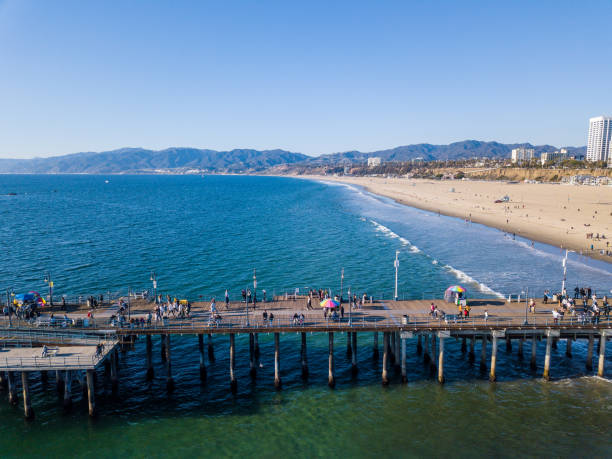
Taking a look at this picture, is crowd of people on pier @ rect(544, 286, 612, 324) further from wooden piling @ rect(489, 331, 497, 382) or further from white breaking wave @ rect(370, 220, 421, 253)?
white breaking wave @ rect(370, 220, 421, 253)

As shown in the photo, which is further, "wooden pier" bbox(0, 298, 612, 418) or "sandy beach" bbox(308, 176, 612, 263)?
"sandy beach" bbox(308, 176, 612, 263)

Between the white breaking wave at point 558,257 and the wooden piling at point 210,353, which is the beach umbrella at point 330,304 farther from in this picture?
the white breaking wave at point 558,257

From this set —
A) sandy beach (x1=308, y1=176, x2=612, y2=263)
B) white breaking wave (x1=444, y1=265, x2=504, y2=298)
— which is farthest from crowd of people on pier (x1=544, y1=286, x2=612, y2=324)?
sandy beach (x1=308, y1=176, x2=612, y2=263)

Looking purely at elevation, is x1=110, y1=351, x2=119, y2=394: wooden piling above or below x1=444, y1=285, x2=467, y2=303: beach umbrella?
below

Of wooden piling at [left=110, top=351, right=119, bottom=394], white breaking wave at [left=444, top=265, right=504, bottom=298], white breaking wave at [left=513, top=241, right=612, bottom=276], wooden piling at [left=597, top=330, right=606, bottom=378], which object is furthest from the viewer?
white breaking wave at [left=513, top=241, right=612, bottom=276]

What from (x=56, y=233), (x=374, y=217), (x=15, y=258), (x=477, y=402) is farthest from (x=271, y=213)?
(x=477, y=402)

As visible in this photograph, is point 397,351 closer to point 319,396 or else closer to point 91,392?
point 319,396

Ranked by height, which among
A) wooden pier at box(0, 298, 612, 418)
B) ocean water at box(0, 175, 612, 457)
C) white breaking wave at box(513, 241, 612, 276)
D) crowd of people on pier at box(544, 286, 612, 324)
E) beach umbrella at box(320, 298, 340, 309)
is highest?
beach umbrella at box(320, 298, 340, 309)

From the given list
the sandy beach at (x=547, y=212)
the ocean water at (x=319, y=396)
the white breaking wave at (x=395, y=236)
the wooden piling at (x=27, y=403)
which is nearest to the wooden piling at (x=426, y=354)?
the ocean water at (x=319, y=396)
